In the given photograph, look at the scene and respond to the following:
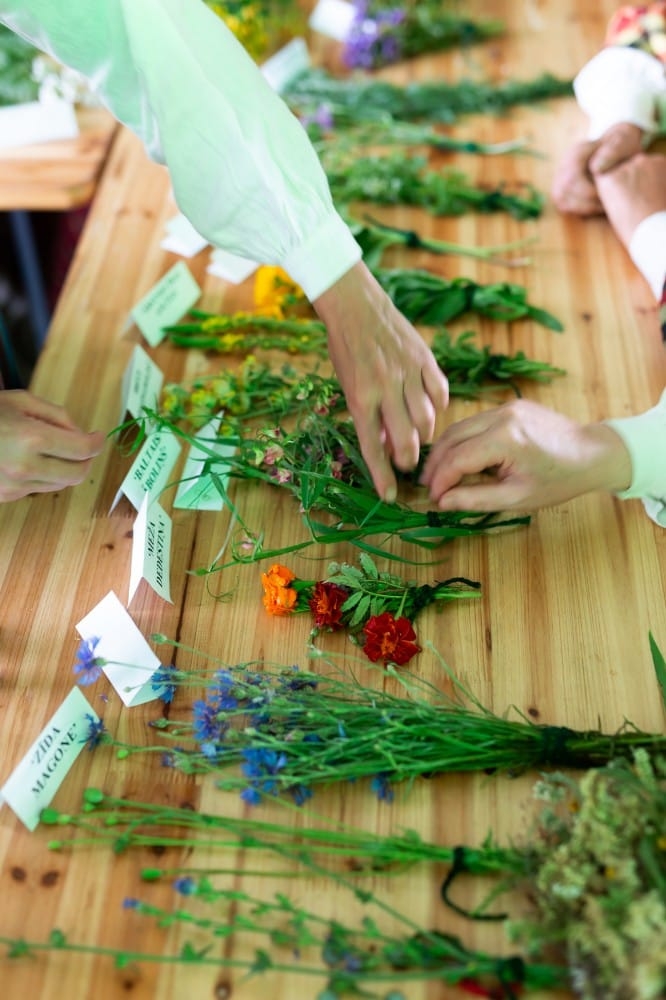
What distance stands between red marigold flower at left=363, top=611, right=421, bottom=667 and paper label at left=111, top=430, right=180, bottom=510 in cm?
36

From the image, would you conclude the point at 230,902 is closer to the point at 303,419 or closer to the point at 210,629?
the point at 210,629

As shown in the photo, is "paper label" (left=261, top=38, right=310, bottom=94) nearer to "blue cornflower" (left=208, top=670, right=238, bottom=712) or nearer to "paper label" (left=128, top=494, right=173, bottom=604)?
"paper label" (left=128, top=494, right=173, bottom=604)

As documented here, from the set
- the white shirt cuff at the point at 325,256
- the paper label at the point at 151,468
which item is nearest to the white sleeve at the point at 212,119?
the white shirt cuff at the point at 325,256

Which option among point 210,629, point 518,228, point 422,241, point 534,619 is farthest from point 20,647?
point 518,228

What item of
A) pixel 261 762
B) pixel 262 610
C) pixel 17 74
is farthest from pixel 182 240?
pixel 261 762

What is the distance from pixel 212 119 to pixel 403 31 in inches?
45.4

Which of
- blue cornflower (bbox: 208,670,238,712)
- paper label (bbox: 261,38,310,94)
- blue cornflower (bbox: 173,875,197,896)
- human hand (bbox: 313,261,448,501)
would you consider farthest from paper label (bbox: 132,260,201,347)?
blue cornflower (bbox: 173,875,197,896)

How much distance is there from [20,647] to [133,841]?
312 mm

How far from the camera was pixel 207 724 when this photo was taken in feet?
3.43

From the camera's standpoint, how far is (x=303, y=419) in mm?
1316

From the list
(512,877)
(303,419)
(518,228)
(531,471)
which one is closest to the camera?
(512,877)

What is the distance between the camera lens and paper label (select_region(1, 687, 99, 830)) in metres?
1.01

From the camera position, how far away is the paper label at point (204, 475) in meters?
1.27

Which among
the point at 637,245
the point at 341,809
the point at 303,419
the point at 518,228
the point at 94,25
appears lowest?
the point at 341,809
